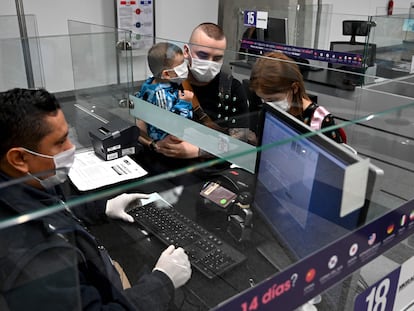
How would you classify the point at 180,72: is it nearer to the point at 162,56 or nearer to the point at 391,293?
the point at 162,56

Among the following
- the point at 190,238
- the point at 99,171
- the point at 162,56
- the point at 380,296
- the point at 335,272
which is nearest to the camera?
the point at 335,272

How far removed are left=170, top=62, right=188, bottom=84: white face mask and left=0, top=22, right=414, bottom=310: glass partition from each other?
0.45m

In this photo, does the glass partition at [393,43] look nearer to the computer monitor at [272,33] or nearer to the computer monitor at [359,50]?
the computer monitor at [359,50]

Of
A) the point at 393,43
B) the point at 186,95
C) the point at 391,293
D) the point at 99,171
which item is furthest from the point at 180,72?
the point at 393,43

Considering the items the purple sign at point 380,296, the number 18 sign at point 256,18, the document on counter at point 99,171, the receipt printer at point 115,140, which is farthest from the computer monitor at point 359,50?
the purple sign at point 380,296

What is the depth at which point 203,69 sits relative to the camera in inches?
85.0

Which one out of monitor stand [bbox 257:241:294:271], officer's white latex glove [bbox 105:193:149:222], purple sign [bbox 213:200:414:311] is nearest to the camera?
purple sign [bbox 213:200:414:311]

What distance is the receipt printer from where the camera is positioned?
172cm

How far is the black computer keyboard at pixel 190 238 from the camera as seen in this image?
103 cm

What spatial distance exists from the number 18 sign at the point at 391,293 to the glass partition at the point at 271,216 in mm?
16

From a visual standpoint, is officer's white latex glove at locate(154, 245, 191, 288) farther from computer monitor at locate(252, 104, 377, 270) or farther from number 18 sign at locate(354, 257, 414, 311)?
number 18 sign at locate(354, 257, 414, 311)

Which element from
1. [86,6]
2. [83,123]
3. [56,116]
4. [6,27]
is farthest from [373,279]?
[86,6]

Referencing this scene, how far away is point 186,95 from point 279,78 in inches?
21.3

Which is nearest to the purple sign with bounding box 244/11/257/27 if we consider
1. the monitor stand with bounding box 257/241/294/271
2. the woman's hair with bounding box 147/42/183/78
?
the woman's hair with bounding box 147/42/183/78
